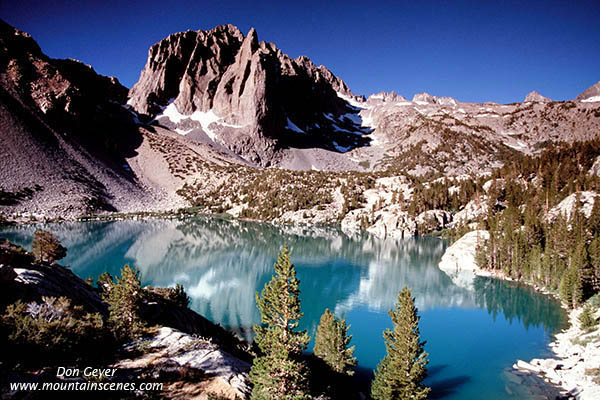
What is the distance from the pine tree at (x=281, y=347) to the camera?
9102 millimetres

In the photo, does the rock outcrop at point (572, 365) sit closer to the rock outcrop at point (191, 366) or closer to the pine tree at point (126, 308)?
the rock outcrop at point (191, 366)

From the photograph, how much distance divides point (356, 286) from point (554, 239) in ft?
78.0

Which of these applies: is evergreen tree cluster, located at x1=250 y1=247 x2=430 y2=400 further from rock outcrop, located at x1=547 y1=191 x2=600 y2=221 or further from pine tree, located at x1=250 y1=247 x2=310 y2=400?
rock outcrop, located at x1=547 y1=191 x2=600 y2=221

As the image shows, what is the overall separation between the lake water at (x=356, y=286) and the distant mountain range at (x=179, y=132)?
25833 mm

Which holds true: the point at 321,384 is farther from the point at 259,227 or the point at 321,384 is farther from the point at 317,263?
the point at 259,227

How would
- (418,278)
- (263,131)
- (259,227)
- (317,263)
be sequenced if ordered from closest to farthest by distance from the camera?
(418,278), (317,263), (259,227), (263,131)

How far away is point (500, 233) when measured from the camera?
145 ft

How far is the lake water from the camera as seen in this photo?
74.7ft

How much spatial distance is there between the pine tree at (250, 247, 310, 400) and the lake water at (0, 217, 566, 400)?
12.5m

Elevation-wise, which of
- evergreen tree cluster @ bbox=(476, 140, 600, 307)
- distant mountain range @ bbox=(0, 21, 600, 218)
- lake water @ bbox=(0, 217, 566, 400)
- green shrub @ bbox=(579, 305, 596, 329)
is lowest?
lake water @ bbox=(0, 217, 566, 400)

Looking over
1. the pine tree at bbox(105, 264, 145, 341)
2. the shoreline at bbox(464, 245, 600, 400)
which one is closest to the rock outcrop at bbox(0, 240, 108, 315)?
the pine tree at bbox(105, 264, 145, 341)

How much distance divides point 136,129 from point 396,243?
120 m

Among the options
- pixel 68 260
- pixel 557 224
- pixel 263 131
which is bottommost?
pixel 68 260

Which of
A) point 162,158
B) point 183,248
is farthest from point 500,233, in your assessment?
point 162,158
